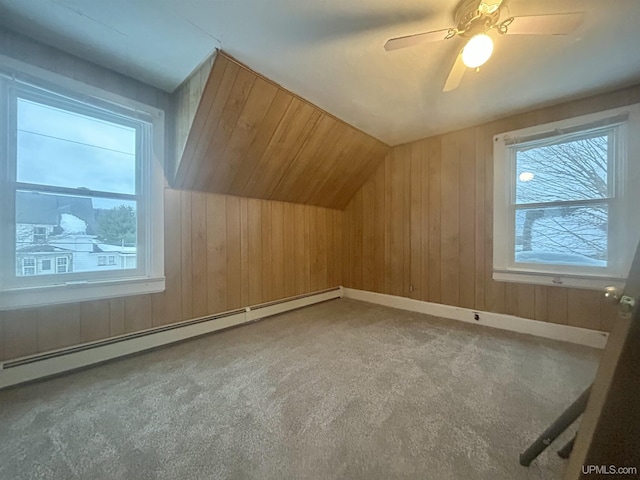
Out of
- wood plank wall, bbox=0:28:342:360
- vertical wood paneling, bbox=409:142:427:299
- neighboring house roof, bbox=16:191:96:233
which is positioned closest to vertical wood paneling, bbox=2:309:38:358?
wood plank wall, bbox=0:28:342:360

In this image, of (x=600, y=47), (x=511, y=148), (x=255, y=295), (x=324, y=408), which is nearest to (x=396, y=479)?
(x=324, y=408)

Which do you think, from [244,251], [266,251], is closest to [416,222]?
[266,251]

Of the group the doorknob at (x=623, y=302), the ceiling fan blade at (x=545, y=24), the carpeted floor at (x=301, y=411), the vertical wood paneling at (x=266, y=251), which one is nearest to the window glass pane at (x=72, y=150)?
the vertical wood paneling at (x=266, y=251)

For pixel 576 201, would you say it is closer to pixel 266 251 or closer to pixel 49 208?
pixel 266 251

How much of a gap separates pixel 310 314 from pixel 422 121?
2567 mm

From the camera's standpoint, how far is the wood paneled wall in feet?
5.61

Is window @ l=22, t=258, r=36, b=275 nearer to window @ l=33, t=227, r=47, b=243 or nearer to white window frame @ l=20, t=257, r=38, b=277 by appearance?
white window frame @ l=20, t=257, r=38, b=277

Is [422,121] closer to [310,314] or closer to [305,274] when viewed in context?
[305,274]

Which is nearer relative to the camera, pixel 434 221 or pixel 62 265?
pixel 62 265

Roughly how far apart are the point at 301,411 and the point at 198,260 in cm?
171

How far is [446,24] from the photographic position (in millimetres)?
1458

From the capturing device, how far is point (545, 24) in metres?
1.25

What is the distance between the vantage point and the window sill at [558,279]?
2105mm

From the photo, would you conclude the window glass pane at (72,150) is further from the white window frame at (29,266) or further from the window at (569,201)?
the window at (569,201)
